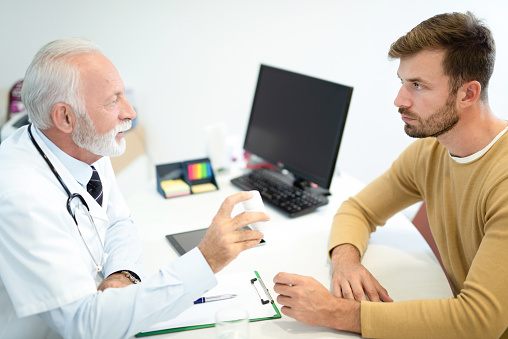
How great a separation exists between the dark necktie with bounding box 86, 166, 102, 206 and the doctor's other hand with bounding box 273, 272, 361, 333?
0.67 metres

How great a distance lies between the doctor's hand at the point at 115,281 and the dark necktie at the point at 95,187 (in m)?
0.27

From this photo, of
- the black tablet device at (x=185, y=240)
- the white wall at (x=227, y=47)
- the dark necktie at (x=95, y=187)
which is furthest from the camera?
the white wall at (x=227, y=47)

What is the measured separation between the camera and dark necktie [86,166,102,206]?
1509 millimetres

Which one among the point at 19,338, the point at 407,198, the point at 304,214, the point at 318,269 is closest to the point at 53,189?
the point at 19,338

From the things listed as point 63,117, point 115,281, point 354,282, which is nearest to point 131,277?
point 115,281

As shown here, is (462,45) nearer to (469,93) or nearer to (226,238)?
(469,93)

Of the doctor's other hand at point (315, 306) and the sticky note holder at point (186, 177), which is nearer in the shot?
the doctor's other hand at point (315, 306)

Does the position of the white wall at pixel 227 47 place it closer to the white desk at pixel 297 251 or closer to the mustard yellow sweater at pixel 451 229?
the white desk at pixel 297 251

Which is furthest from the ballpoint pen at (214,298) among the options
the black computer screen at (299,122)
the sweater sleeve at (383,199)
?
the black computer screen at (299,122)

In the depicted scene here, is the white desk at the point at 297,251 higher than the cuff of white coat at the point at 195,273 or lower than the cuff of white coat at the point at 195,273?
lower

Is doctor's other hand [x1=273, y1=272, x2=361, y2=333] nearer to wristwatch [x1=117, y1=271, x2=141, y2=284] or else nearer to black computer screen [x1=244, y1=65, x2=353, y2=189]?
wristwatch [x1=117, y1=271, x2=141, y2=284]

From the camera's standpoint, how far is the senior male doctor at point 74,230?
3.65ft

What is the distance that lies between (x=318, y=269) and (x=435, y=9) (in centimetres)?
254

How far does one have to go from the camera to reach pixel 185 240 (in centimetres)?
167
